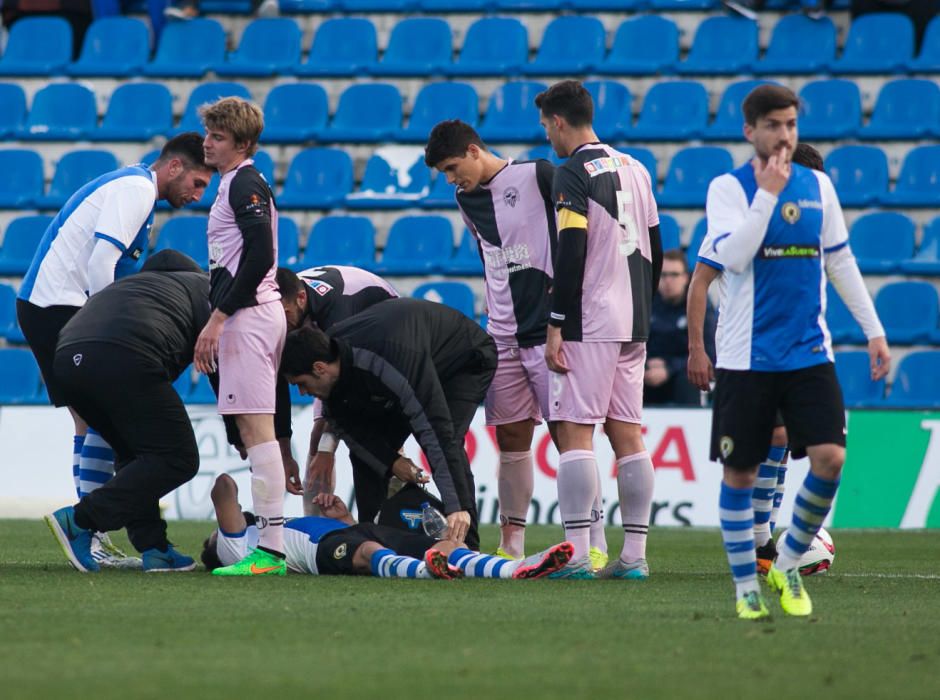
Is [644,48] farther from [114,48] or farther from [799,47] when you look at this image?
[114,48]

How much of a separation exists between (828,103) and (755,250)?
31.0 ft

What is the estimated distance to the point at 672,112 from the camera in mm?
14477

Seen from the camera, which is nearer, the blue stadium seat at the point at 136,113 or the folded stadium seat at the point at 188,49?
the blue stadium seat at the point at 136,113

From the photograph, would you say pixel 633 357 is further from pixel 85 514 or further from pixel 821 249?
pixel 85 514

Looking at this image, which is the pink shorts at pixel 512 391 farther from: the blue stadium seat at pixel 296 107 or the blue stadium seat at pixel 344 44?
the blue stadium seat at pixel 344 44

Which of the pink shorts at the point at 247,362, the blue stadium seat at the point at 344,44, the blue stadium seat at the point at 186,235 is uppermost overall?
the blue stadium seat at the point at 344,44

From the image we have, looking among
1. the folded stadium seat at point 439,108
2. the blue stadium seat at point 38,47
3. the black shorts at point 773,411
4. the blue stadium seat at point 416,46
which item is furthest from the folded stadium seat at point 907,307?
the blue stadium seat at point 38,47

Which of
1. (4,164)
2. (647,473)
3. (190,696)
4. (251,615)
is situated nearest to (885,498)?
(647,473)

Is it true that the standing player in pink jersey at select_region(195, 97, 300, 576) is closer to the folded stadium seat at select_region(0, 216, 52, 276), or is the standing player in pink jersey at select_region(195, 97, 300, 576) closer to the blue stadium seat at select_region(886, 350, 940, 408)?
the blue stadium seat at select_region(886, 350, 940, 408)

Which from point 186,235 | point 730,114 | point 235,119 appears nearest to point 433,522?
point 235,119

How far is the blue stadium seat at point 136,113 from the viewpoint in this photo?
15.5m

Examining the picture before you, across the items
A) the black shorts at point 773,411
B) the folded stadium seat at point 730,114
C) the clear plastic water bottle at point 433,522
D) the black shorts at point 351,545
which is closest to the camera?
the black shorts at point 773,411

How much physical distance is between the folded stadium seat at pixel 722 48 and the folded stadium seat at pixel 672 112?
319 millimetres

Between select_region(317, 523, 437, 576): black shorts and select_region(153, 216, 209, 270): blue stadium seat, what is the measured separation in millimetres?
7773
